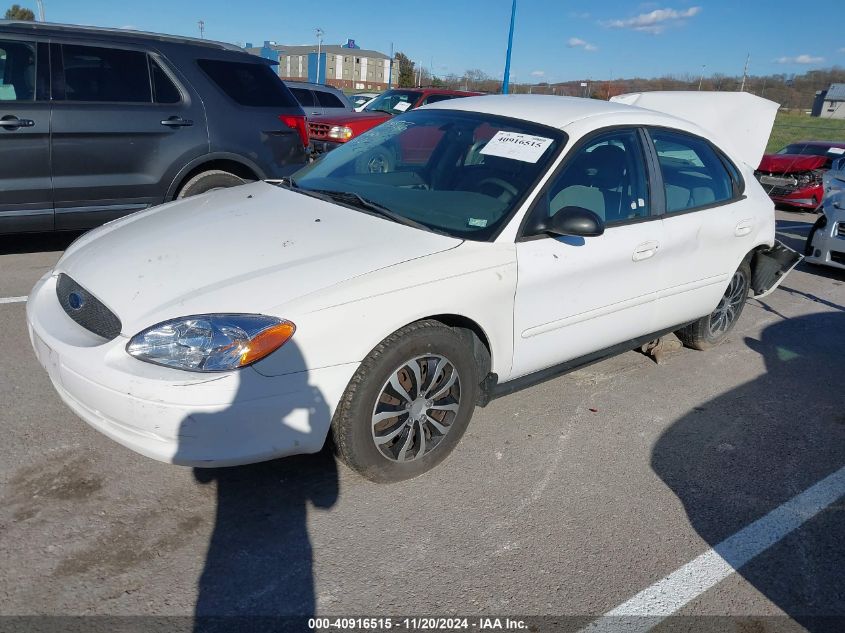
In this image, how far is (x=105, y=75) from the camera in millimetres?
5867

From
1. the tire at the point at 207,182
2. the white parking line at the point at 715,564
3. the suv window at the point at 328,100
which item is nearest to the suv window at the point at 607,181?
the white parking line at the point at 715,564

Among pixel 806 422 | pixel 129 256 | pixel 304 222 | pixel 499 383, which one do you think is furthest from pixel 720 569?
pixel 129 256

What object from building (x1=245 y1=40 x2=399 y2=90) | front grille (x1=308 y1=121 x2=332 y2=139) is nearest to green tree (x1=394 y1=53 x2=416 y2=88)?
building (x1=245 y1=40 x2=399 y2=90)

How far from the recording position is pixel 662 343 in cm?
506

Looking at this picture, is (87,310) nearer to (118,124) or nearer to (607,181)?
(607,181)

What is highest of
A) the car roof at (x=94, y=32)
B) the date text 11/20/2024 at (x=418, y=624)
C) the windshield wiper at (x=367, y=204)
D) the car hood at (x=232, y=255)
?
the car roof at (x=94, y=32)

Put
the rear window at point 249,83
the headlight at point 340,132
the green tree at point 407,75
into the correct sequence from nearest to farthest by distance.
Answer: the rear window at point 249,83
the headlight at point 340,132
the green tree at point 407,75

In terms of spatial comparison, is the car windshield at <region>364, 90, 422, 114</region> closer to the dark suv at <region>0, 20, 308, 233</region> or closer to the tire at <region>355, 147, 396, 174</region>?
the dark suv at <region>0, 20, 308, 233</region>

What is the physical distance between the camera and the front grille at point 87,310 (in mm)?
2749

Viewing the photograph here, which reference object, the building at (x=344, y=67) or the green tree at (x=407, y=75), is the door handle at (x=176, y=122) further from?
the building at (x=344, y=67)

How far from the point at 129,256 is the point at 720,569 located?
286 centimetres

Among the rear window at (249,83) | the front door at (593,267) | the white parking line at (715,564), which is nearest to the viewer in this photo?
the white parking line at (715,564)

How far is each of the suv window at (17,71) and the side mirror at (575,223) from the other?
4.56m

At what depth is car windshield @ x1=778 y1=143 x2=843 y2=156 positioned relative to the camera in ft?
44.9
